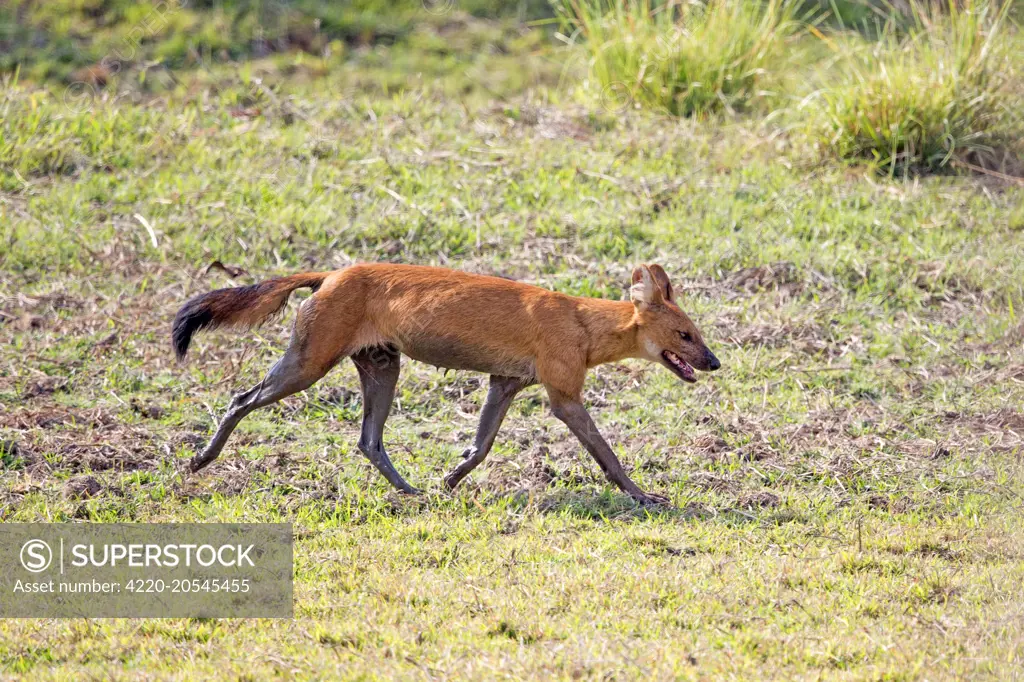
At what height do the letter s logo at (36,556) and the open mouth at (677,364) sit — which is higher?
the open mouth at (677,364)

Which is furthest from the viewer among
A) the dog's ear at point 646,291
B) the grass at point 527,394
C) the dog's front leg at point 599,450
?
the dog's ear at point 646,291

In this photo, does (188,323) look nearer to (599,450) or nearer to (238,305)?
(238,305)

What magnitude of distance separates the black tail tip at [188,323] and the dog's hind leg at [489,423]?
1.48 meters

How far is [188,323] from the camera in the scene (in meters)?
6.67

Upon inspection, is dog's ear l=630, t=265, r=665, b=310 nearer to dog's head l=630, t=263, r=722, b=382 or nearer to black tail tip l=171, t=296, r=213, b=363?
dog's head l=630, t=263, r=722, b=382

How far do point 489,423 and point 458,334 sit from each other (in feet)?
1.64

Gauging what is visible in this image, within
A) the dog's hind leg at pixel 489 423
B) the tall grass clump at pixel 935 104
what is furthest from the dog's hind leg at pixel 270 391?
the tall grass clump at pixel 935 104

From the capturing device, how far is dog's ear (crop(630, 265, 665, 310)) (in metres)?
6.79

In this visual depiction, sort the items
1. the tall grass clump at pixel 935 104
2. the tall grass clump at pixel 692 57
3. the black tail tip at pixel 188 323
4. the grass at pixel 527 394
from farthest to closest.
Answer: the tall grass clump at pixel 692 57 → the tall grass clump at pixel 935 104 → the black tail tip at pixel 188 323 → the grass at pixel 527 394

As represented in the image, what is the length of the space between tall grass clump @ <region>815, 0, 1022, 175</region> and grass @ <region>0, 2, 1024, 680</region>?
32cm

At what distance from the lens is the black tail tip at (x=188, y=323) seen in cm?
664

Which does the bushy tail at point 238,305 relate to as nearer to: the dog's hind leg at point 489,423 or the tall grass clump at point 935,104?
the dog's hind leg at point 489,423

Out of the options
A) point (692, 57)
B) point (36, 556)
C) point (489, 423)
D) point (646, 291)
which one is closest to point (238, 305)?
point (489, 423)

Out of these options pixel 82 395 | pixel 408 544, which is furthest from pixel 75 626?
pixel 82 395
